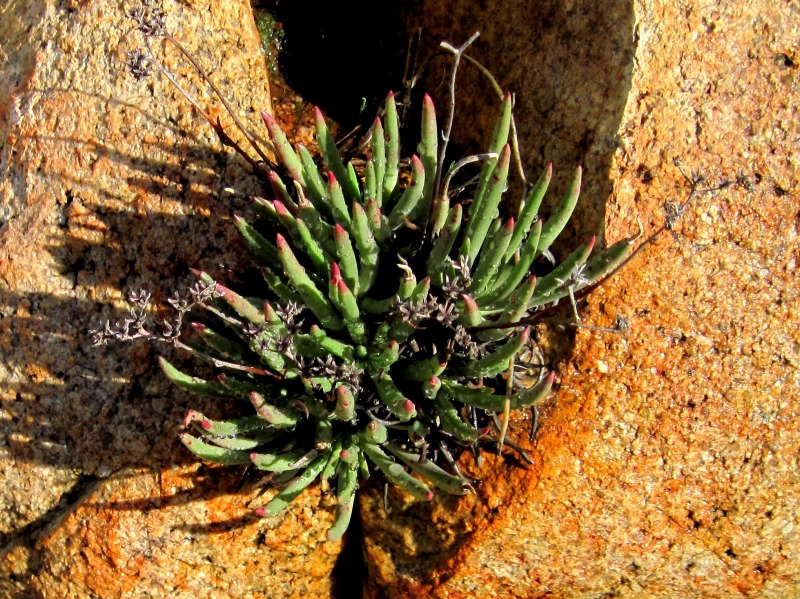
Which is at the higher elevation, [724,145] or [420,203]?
[724,145]

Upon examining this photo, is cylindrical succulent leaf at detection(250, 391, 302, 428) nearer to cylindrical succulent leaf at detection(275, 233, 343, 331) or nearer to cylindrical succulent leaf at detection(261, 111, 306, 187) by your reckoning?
cylindrical succulent leaf at detection(275, 233, 343, 331)

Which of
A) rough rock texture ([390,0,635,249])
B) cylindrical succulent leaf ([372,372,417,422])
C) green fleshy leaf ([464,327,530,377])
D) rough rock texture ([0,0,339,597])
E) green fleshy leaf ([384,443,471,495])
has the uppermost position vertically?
rough rock texture ([390,0,635,249])

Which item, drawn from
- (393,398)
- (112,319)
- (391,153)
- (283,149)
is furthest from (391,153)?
(112,319)

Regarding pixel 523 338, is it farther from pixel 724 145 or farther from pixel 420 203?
pixel 724 145

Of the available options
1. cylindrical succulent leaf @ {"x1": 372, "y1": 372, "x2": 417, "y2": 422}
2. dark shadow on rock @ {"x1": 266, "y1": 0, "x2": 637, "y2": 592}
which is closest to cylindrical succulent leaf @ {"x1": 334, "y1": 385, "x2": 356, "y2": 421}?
cylindrical succulent leaf @ {"x1": 372, "y1": 372, "x2": 417, "y2": 422}

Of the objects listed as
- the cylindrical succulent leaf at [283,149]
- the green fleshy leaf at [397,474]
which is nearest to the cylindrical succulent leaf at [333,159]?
the cylindrical succulent leaf at [283,149]

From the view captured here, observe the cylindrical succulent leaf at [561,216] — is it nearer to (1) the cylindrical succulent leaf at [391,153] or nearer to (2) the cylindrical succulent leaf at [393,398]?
(1) the cylindrical succulent leaf at [391,153]

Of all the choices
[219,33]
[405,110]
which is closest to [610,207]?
[405,110]
